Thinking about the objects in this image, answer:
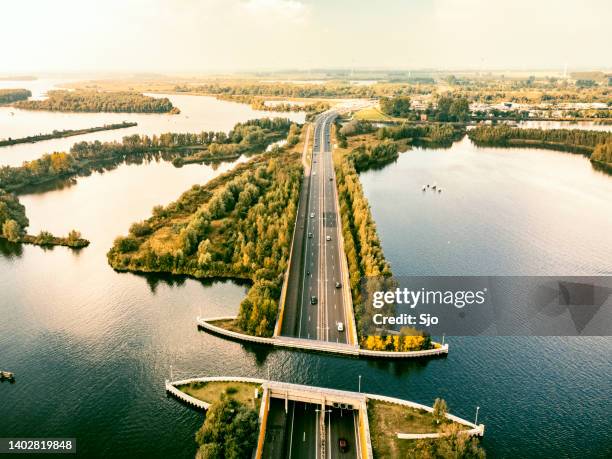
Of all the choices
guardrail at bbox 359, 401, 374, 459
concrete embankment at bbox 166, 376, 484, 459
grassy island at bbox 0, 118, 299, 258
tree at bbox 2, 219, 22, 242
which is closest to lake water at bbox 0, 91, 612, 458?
concrete embankment at bbox 166, 376, 484, 459

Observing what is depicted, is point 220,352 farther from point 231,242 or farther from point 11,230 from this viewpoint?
point 11,230

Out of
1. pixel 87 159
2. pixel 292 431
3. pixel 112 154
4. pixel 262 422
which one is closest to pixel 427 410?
pixel 292 431

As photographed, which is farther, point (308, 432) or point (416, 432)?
point (308, 432)

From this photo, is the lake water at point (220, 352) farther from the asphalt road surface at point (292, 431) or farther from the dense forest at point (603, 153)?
the dense forest at point (603, 153)

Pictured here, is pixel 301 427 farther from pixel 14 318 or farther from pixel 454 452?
pixel 14 318

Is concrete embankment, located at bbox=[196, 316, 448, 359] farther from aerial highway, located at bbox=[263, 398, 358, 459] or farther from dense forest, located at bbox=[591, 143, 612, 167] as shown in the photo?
dense forest, located at bbox=[591, 143, 612, 167]

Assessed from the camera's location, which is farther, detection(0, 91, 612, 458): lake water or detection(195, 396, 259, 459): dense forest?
Result: detection(0, 91, 612, 458): lake water
